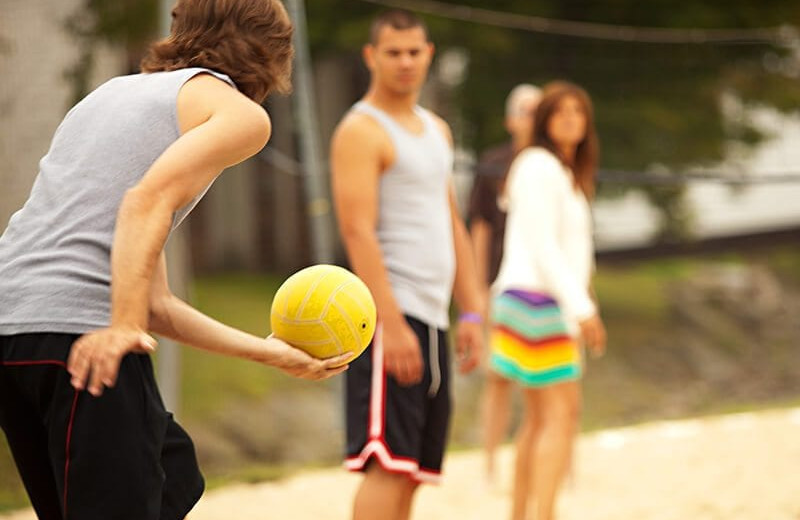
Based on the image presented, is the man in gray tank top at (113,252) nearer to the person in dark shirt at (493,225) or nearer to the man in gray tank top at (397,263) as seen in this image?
the man in gray tank top at (397,263)

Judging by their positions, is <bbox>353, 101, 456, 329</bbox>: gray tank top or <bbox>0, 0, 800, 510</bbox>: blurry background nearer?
<bbox>353, 101, 456, 329</bbox>: gray tank top

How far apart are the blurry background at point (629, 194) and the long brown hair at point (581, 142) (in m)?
2.22

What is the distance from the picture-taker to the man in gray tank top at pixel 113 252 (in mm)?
2207

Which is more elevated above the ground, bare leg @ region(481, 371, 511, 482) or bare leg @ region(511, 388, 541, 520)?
bare leg @ region(511, 388, 541, 520)

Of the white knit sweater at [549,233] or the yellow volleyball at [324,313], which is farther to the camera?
the white knit sweater at [549,233]

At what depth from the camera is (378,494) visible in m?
3.56

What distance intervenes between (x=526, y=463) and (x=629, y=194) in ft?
19.8

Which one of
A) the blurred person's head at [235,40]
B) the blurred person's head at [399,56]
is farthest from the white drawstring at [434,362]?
the blurred person's head at [235,40]

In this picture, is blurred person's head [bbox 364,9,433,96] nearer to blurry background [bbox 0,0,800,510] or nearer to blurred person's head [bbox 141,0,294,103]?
blurred person's head [bbox 141,0,294,103]

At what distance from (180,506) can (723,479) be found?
3949 mm

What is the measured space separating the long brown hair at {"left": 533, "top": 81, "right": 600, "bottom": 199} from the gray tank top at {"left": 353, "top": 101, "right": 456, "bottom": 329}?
1030mm

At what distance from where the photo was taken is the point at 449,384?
3.78 m

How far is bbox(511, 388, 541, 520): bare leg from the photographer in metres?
4.67

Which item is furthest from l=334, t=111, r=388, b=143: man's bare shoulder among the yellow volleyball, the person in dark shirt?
the person in dark shirt
